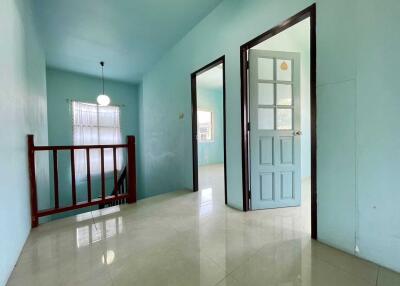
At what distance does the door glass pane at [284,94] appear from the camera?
2.56 m

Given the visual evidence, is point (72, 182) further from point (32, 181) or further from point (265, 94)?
point (265, 94)

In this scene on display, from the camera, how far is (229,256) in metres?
1.51

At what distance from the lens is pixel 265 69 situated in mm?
2514

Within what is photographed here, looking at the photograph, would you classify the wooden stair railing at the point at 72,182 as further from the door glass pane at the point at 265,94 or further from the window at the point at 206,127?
the window at the point at 206,127

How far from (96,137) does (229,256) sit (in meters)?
5.56

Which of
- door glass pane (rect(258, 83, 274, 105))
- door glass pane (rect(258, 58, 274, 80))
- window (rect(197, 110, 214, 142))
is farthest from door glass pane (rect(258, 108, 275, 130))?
window (rect(197, 110, 214, 142))

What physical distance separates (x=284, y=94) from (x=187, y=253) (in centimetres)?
224

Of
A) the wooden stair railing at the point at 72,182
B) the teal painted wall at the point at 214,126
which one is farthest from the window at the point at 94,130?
the wooden stair railing at the point at 72,182

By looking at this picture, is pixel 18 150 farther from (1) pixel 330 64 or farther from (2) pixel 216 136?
(2) pixel 216 136

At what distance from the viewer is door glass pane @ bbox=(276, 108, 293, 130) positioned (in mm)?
2551

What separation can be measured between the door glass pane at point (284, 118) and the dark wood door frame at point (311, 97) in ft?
1.50

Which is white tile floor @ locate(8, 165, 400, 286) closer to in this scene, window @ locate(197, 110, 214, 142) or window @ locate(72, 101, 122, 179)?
window @ locate(72, 101, 122, 179)

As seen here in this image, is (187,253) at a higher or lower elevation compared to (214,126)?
lower

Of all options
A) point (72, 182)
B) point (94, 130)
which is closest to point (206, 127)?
point (94, 130)
